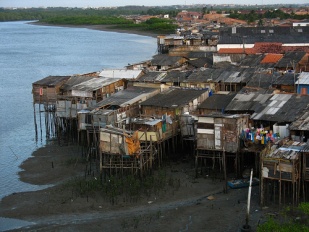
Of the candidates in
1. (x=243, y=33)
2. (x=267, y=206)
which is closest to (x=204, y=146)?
(x=267, y=206)

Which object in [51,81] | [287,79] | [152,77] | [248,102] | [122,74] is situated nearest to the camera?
[248,102]

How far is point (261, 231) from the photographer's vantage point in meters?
15.6

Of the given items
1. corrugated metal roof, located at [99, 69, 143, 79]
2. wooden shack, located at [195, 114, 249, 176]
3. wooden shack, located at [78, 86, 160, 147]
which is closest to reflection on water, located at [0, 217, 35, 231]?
wooden shack, located at [78, 86, 160, 147]

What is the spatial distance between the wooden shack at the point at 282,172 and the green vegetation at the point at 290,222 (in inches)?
35.7

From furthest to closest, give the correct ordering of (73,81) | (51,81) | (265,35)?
(265,35), (73,81), (51,81)

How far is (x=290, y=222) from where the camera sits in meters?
17.4

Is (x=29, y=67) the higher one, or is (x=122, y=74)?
(x=122, y=74)

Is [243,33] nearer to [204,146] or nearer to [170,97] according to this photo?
[170,97]

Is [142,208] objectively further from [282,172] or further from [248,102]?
[248,102]

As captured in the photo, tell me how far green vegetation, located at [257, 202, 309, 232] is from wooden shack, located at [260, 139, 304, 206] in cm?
91

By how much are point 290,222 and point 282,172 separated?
Result: 307 cm

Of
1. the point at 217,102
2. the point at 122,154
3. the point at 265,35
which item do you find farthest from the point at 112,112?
the point at 265,35

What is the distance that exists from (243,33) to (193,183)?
3269 centimetres

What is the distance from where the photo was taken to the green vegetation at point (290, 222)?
15.3m
